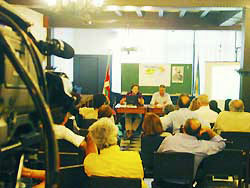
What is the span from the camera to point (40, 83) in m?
1.05

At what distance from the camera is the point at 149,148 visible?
377 cm

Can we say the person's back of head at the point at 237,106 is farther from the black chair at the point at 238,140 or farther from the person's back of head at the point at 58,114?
the person's back of head at the point at 58,114

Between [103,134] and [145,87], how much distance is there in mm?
7003

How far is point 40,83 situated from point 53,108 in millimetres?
162

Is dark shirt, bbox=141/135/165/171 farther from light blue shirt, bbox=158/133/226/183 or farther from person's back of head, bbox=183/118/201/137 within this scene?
person's back of head, bbox=183/118/201/137

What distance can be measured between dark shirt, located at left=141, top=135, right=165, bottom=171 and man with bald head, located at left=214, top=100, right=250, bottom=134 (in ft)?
3.44

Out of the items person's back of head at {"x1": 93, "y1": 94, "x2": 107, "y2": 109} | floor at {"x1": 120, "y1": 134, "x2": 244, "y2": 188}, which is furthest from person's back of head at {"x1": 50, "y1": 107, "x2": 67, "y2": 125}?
person's back of head at {"x1": 93, "y1": 94, "x2": 107, "y2": 109}

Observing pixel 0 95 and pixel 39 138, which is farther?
pixel 39 138

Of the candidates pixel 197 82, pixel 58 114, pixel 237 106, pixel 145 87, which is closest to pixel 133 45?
pixel 145 87

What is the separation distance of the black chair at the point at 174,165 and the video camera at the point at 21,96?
2.03 m

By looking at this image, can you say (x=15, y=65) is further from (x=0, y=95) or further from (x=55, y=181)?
(x=55, y=181)

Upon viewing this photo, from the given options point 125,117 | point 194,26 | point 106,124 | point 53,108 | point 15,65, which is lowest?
point 125,117

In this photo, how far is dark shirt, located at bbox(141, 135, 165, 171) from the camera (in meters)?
3.75

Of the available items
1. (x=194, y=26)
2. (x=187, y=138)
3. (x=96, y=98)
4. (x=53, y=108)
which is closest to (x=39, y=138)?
(x=53, y=108)
